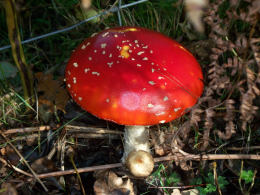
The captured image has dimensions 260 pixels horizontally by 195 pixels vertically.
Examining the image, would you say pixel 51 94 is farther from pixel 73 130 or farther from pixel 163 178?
pixel 163 178

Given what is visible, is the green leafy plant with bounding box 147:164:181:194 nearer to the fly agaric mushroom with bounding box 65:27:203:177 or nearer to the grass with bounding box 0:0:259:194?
the grass with bounding box 0:0:259:194

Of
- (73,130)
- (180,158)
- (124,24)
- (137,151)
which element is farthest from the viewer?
(124,24)

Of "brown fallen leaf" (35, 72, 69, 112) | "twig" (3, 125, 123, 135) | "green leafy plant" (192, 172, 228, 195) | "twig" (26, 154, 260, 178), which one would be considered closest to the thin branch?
"twig" (3, 125, 123, 135)

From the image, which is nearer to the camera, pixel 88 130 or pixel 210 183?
pixel 210 183

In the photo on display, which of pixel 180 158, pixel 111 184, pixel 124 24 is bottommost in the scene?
pixel 111 184

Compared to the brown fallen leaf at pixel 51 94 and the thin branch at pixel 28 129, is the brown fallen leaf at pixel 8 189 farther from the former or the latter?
the brown fallen leaf at pixel 51 94

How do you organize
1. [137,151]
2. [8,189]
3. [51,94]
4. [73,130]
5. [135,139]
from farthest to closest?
[51,94], [73,130], [135,139], [137,151], [8,189]

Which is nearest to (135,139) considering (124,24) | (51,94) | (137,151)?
(137,151)

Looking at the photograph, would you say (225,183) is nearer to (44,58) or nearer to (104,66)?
(104,66)
